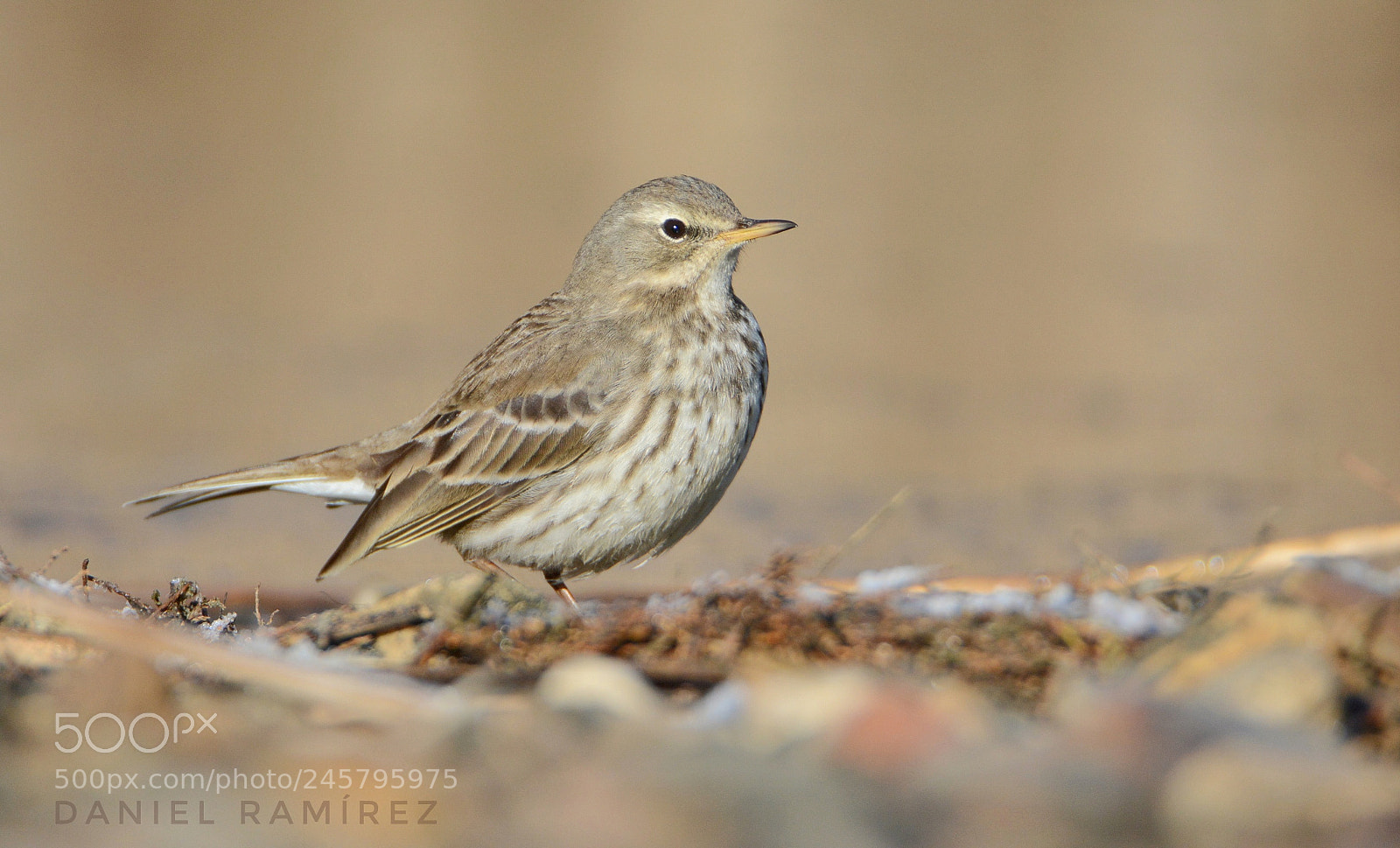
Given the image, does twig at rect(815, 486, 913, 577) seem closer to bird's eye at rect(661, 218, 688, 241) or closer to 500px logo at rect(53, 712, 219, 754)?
500px logo at rect(53, 712, 219, 754)

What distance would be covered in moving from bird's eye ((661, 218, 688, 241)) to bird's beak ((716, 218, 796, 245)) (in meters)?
0.16

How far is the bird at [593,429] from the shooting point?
17.9ft

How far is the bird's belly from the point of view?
17.6ft

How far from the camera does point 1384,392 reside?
11.2 m

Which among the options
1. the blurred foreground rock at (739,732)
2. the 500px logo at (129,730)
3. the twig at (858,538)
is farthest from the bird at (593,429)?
the 500px logo at (129,730)

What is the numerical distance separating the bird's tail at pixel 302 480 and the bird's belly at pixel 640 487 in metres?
1.07

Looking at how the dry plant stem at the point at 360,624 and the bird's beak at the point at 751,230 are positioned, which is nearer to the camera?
A: the dry plant stem at the point at 360,624

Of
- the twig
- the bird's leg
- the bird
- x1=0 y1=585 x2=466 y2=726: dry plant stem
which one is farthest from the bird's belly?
x1=0 y1=585 x2=466 y2=726: dry plant stem

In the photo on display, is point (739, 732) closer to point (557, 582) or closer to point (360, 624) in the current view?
point (360, 624)

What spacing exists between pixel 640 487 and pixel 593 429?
0.35 metres

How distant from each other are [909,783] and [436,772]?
0.80 metres

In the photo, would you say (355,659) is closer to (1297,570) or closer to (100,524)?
(1297,570)

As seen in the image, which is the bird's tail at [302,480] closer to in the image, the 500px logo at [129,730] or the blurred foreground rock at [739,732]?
the blurred foreground rock at [739,732]

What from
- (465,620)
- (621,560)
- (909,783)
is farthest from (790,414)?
(909,783)
